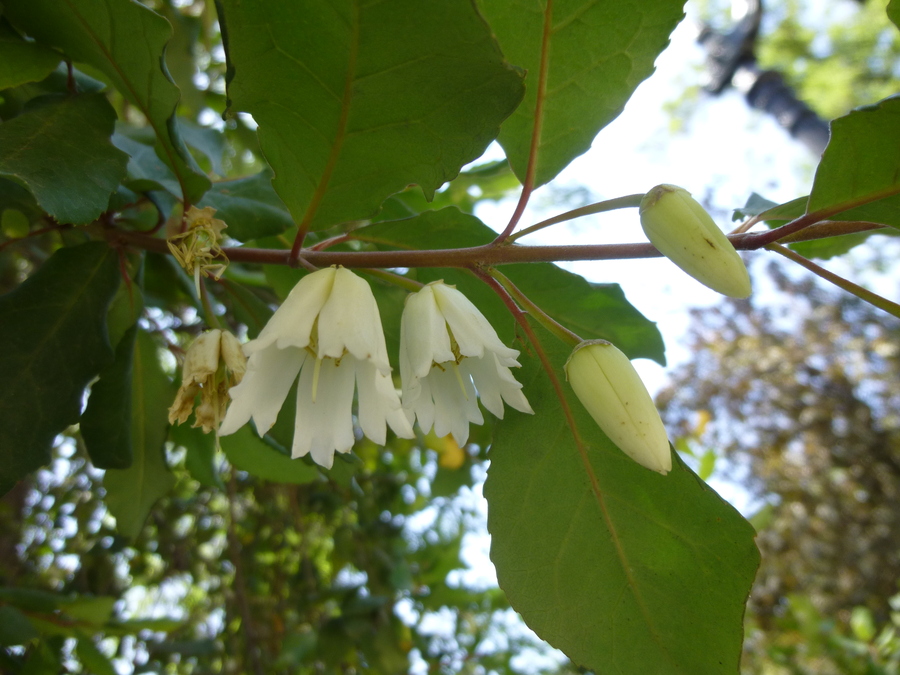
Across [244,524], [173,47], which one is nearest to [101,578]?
[244,524]

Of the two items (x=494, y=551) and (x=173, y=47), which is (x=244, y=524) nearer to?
(x=173, y=47)

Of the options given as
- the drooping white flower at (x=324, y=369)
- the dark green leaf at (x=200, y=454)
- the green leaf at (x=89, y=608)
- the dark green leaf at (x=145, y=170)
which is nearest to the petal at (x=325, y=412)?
the drooping white flower at (x=324, y=369)

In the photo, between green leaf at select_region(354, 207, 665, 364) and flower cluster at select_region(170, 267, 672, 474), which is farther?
green leaf at select_region(354, 207, 665, 364)

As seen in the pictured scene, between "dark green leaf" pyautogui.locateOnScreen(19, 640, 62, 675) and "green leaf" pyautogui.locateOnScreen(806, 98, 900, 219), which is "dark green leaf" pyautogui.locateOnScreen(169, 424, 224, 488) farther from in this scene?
"green leaf" pyautogui.locateOnScreen(806, 98, 900, 219)

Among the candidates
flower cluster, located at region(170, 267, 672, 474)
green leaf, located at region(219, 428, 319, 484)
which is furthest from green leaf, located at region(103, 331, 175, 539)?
flower cluster, located at region(170, 267, 672, 474)

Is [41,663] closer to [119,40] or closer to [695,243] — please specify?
[119,40]

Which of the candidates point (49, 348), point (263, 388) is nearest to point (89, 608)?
point (49, 348)
